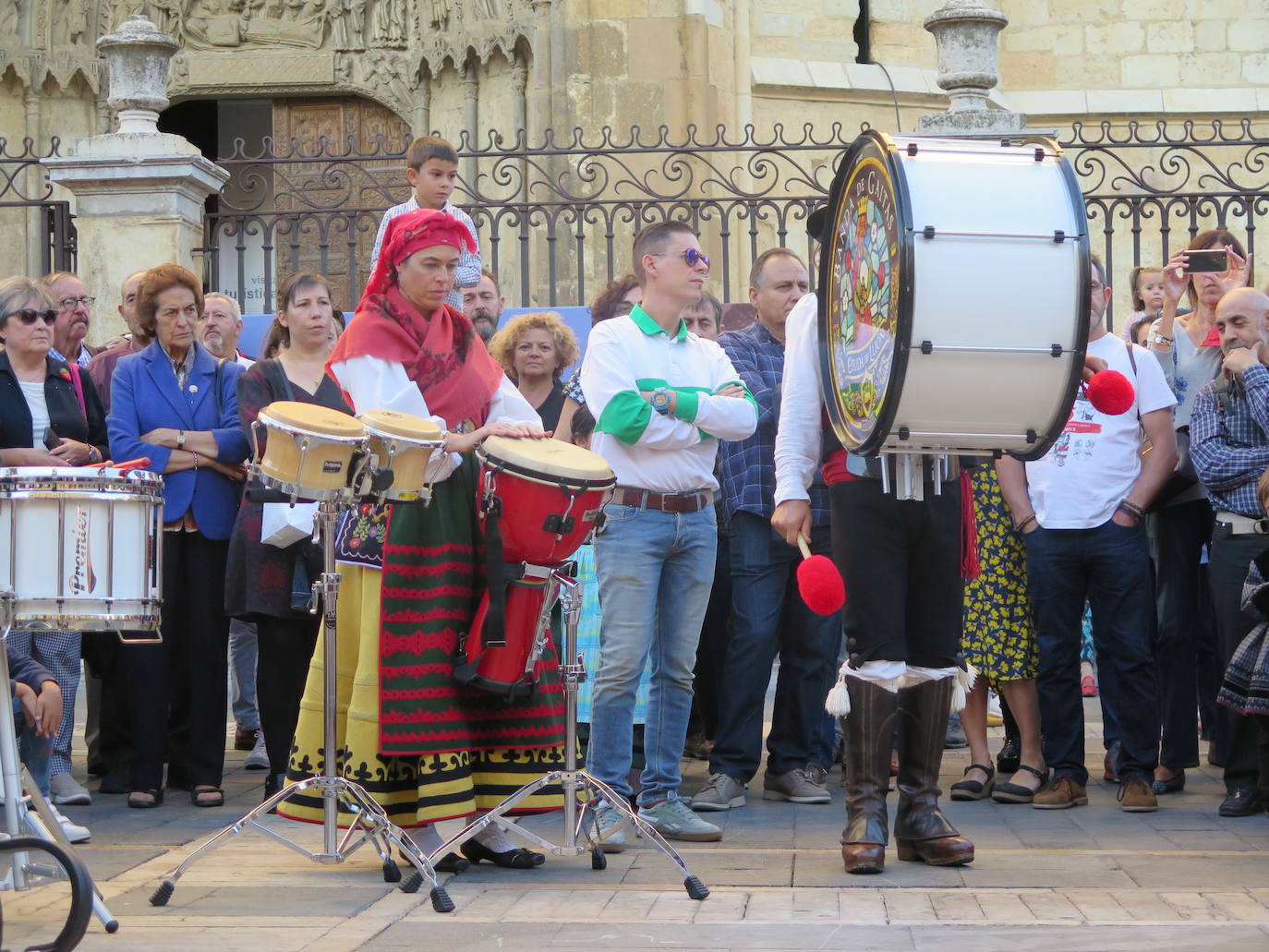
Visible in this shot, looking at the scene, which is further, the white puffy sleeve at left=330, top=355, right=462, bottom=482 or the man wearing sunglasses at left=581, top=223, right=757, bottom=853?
the man wearing sunglasses at left=581, top=223, right=757, bottom=853

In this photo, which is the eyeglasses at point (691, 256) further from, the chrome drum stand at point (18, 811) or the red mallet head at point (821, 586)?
the chrome drum stand at point (18, 811)

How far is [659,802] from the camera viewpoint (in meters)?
6.38

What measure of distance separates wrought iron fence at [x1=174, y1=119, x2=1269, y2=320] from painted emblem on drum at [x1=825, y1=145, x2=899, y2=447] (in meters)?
6.03

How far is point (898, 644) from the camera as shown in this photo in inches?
225

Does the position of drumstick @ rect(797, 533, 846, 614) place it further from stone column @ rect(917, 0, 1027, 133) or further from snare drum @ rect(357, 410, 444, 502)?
stone column @ rect(917, 0, 1027, 133)

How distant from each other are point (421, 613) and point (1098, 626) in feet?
9.75

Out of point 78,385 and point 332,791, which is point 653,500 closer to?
point 332,791

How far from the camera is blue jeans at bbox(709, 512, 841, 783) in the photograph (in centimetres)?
710

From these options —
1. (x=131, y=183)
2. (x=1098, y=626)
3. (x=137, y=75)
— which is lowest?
(x=1098, y=626)

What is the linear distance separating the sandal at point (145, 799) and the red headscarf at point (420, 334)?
7.61ft

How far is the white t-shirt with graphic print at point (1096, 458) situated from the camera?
7.07 meters

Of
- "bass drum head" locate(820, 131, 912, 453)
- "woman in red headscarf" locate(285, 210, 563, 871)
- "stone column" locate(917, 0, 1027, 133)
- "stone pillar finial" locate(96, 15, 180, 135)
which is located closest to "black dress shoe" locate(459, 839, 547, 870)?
"woman in red headscarf" locate(285, 210, 563, 871)

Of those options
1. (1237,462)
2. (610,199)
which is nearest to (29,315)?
(1237,462)

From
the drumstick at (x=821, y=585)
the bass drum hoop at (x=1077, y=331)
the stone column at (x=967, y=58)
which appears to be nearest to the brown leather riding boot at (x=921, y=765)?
the drumstick at (x=821, y=585)
